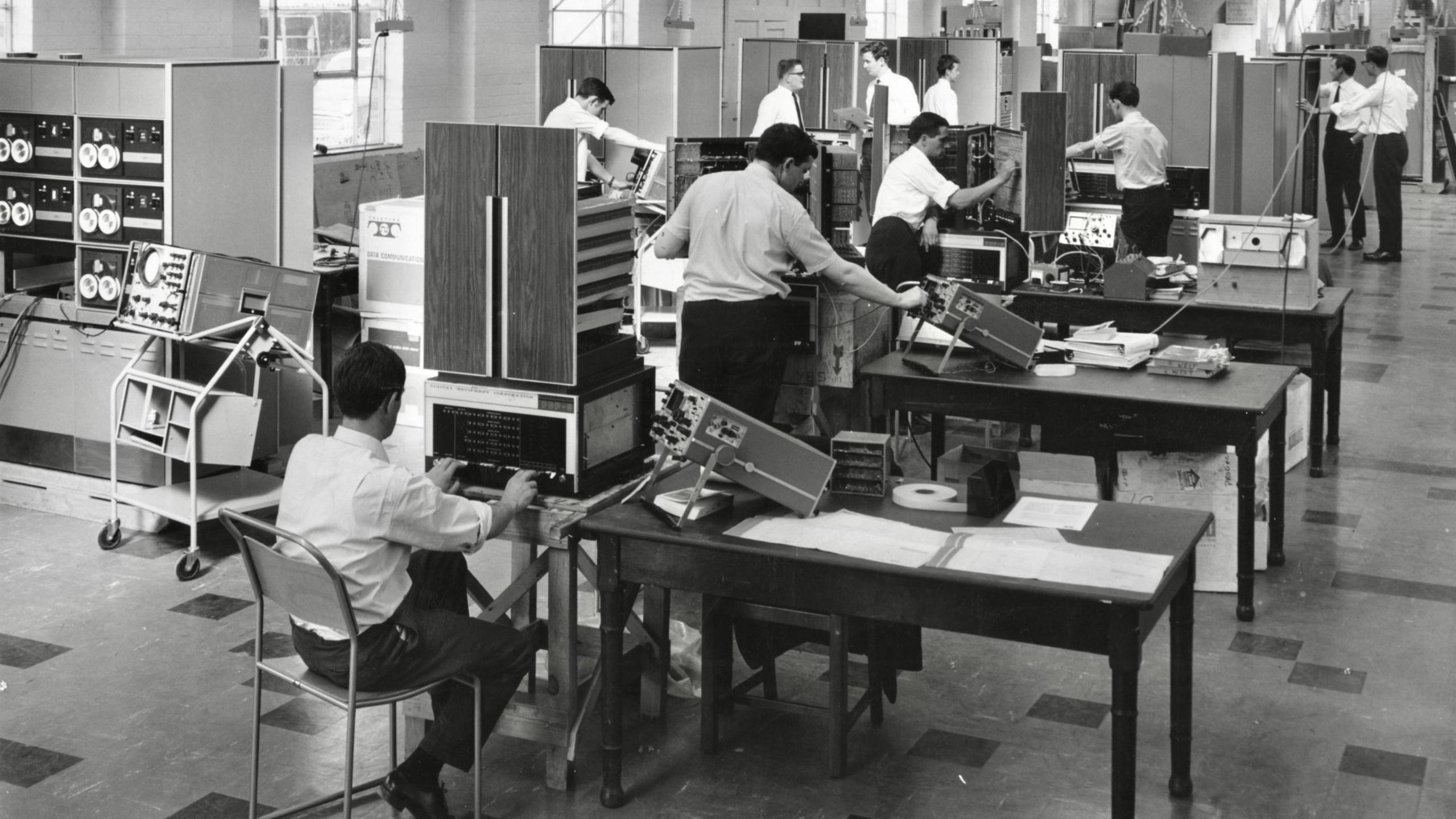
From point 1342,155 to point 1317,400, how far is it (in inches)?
324

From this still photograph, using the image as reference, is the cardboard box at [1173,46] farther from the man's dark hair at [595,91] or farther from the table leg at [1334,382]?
the table leg at [1334,382]

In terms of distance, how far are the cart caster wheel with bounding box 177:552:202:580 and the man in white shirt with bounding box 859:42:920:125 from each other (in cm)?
727

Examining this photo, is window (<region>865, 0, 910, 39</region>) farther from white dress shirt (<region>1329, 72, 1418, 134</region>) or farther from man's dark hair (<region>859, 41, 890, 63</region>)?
man's dark hair (<region>859, 41, 890, 63</region>)

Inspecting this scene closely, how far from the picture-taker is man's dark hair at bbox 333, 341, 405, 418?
3545 mm

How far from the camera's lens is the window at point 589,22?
13469 mm

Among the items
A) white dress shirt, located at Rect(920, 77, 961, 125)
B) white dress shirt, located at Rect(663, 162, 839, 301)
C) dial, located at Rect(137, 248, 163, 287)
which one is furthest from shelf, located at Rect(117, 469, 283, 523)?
white dress shirt, located at Rect(920, 77, 961, 125)

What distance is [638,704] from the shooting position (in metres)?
4.59

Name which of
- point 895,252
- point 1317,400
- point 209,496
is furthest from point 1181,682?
point 895,252

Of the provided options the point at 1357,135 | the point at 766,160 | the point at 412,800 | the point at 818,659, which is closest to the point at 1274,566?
the point at 818,659

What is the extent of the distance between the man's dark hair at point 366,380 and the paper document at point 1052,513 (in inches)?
59.0

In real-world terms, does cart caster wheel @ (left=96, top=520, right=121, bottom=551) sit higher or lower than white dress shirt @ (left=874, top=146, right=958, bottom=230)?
lower

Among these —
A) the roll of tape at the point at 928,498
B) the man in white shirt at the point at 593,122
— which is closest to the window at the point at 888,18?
the man in white shirt at the point at 593,122

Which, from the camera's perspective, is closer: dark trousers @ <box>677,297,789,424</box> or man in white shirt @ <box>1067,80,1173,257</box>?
dark trousers @ <box>677,297,789,424</box>

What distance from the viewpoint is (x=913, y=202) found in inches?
300
